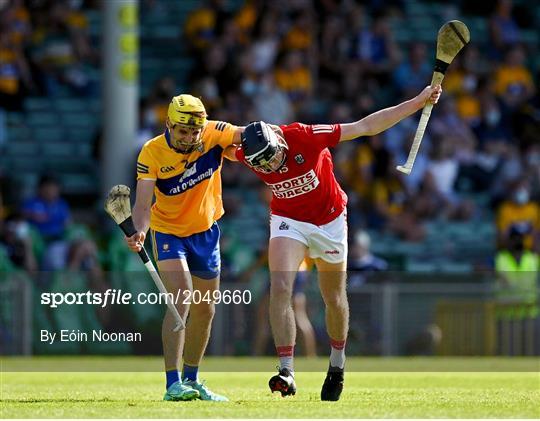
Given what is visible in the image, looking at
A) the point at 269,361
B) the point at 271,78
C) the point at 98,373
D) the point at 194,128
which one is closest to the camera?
the point at 194,128

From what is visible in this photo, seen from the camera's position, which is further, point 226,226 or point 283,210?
point 226,226

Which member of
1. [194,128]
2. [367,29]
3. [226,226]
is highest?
[367,29]

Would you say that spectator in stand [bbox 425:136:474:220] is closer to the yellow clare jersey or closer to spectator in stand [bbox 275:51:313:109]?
spectator in stand [bbox 275:51:313:109]

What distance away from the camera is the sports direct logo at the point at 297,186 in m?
12.2

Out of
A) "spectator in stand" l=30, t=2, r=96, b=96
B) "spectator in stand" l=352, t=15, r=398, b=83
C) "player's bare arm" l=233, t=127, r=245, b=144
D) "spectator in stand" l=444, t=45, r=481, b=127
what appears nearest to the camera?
"player's bare arm" l=233, t=127, r=245, b=144

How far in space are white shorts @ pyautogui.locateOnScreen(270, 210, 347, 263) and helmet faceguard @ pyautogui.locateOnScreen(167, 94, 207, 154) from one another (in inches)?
38.3

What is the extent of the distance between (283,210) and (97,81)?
1579 centimetres

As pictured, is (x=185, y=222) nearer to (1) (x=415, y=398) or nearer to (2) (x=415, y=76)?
(1) (x=415, y=398)

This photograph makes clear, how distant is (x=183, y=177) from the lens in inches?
494

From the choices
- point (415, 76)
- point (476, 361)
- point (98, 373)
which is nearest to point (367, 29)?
point (415, 76)

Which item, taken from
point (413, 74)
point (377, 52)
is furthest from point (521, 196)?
point (377, 52)

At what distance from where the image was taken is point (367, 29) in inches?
1096

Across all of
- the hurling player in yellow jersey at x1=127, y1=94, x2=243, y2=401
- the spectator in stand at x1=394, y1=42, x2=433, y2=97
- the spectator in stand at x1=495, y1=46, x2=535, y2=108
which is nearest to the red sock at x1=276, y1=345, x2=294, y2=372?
the hurling player in yellow jersey at x1=127, y1=94, x2=243, y2=401

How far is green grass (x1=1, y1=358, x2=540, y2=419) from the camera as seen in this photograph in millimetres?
10867
